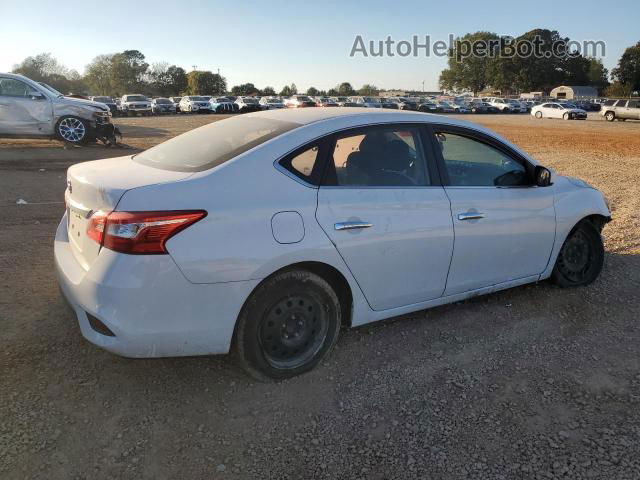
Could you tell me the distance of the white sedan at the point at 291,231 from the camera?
271 centimetres

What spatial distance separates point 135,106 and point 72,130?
118 feet

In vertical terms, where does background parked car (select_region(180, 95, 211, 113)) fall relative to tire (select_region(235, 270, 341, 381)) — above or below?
above

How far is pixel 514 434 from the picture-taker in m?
2.78

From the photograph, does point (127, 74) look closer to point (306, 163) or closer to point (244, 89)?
point (244, 89)

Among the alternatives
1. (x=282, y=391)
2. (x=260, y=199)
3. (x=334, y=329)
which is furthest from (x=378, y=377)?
(x=260, y=199)

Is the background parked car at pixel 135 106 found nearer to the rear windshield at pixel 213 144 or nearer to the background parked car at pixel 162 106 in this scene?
the background parked car at pixel 162 106

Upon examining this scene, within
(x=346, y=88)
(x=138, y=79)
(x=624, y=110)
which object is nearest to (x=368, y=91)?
(x=346, y=88)

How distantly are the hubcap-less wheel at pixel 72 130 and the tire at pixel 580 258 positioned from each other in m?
12.3

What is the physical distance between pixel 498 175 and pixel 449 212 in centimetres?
73

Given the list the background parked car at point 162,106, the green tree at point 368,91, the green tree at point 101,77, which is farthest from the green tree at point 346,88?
the background parked car at point 162,106

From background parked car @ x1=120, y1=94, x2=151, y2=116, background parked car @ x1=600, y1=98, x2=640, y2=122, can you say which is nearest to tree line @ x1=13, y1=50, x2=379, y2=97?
background parked car @ x1=120, y1=94, x2=151, y2=116

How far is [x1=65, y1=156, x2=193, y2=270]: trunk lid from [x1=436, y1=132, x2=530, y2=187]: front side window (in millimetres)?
1876

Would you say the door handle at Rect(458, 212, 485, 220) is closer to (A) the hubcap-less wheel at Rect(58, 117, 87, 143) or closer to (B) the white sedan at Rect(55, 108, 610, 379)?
(B) the white sedan at Rect(55, 108, 610, 379)

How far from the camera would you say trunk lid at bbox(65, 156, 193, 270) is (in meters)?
2.80
